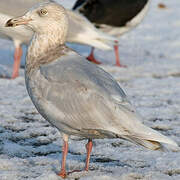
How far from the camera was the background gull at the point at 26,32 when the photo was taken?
855 centimetres

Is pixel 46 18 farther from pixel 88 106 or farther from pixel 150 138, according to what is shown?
pixel 150 138

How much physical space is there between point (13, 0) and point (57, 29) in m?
4.06

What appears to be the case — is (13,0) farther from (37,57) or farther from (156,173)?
(156,173)

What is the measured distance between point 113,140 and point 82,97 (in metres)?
1.53

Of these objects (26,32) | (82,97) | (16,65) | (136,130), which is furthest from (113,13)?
(136,130)

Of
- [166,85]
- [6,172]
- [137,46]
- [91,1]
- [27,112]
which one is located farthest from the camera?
[137,46]

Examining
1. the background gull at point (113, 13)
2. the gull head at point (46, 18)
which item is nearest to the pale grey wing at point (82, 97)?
the gull head at point (46, 18)

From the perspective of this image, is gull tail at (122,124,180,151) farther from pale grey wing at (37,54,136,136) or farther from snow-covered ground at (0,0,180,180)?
snow-covered ground at (0,0,180,180)

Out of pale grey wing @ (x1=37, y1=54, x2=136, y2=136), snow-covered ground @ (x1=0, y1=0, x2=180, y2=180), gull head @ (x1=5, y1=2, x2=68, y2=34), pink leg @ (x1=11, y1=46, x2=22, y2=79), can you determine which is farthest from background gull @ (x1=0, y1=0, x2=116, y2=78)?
pale grey wing @ (x1=37, y1=54, x2=136, y2=136)

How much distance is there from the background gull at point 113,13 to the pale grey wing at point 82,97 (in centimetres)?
569

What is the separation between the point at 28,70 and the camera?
15.6 feet

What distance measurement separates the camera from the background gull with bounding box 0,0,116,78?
855 centimetres

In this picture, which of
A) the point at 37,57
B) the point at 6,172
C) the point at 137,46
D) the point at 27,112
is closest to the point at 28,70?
the point at 37,57

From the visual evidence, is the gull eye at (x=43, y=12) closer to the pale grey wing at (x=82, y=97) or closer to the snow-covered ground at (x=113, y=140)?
the pale grey wing at (x=82, y=97)
